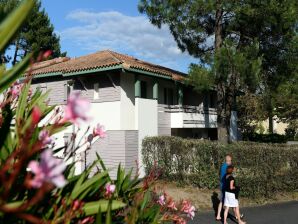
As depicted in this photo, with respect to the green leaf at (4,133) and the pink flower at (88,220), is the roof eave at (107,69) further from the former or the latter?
the pink flower at (88,220)

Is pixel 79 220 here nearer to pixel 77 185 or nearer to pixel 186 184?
pixel 77 185

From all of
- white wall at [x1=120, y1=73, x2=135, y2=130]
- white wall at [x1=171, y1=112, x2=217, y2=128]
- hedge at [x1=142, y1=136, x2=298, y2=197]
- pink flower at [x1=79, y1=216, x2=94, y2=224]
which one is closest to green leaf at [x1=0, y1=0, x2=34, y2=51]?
pink flower at [x1=79, y1=216, x2=94, y2=224]

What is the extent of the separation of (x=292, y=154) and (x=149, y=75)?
7946 mm

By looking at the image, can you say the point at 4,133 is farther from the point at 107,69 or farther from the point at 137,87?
the point at 137,87

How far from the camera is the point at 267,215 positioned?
13.7 metres

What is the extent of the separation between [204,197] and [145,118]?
6581mm

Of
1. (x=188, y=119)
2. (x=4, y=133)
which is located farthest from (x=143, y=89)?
(x=4, y=133)

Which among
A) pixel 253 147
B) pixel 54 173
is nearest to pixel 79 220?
pixel 54 173

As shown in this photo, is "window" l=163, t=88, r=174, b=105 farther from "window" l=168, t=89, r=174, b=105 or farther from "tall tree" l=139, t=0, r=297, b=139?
"tall tree" l=139, t=0, r=297, b=139

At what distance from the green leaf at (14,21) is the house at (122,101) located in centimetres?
1668

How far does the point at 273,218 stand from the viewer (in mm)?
13227

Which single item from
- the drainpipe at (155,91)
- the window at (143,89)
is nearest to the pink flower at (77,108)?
the drainpipe at (155,91)

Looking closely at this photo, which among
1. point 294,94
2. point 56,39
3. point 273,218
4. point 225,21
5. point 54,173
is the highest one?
point 56,39

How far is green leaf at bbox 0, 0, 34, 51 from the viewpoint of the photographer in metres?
1.77
